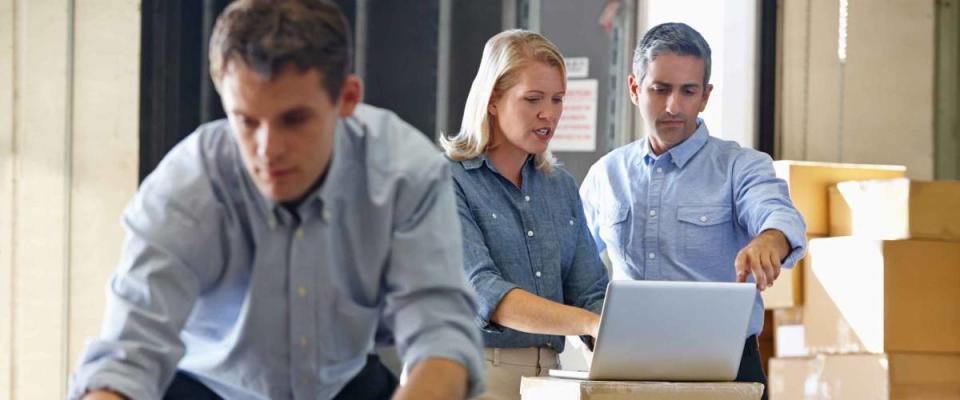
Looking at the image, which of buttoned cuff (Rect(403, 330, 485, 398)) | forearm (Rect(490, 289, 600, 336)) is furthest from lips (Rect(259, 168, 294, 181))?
forearm (Rect(490, 289, 600, 336))

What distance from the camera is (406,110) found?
493 cm

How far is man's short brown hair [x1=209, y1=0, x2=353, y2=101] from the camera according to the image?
5.45 feet

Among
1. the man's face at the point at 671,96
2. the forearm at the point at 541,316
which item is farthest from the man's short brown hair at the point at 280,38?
the man's face at the point at 671,96

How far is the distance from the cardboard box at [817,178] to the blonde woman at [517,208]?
191 cm

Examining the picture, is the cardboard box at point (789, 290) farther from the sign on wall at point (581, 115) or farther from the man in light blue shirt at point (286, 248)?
the man in light blue shirt at point (286, 248)

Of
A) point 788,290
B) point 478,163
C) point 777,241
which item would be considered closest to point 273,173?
point 478,163

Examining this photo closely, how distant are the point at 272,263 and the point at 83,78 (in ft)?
10.5

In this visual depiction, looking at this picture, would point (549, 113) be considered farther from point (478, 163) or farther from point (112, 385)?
point (112, 385)

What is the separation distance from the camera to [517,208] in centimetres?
275

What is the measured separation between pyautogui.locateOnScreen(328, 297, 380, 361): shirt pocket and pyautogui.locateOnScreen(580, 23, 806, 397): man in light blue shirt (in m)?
1.13

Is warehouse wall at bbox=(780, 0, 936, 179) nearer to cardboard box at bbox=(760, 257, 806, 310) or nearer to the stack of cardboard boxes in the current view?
the stack of cardboard boxes

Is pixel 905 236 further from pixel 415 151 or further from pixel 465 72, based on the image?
pixel 415 151

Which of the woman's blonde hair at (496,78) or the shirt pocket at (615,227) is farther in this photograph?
the shirt pocket at (615,227)

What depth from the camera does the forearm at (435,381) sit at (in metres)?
1.69
